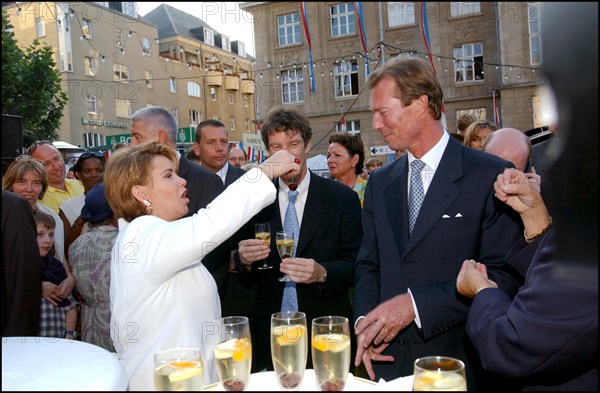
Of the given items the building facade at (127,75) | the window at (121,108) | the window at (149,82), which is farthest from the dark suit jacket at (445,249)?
the window at (121,108)

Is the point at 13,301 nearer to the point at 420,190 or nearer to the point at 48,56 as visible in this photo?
the point at 420,190

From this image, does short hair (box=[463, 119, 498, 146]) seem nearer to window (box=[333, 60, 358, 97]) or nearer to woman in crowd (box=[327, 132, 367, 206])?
woman in crowd (box=[327, 132, 367, 206])

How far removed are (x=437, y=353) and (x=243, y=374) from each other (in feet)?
3.73

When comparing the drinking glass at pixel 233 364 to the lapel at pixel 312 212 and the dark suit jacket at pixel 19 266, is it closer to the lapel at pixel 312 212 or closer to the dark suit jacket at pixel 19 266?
the lapel at pixel 312 212

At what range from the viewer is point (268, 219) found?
9.68 feet

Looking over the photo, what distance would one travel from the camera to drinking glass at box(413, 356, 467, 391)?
40.7 inches

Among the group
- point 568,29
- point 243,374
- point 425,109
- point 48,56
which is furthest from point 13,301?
point 48,56

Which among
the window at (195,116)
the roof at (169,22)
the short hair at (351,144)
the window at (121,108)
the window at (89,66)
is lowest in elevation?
the short hair at (351,144)

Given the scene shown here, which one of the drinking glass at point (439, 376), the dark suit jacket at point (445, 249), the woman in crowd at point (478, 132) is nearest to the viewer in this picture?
the drinking glass at point (439, 376)

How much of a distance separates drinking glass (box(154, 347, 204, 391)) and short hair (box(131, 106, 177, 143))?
258cm

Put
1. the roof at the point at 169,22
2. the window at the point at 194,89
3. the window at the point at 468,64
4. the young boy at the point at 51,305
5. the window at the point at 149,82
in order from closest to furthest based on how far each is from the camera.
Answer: the young boy at the point at 51,305 → the window at the point at 468,64 → the window at the point at 149,82 → the window at the point at 194,89 → the roof at the point at 169,22

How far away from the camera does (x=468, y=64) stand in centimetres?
2002

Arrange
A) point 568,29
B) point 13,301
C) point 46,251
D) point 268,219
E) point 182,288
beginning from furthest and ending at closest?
1. point 46,251
2. point 268,219
3. point 13,301
4. point 182,288
5. point 568,29

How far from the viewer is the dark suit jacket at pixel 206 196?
3.12 meters
